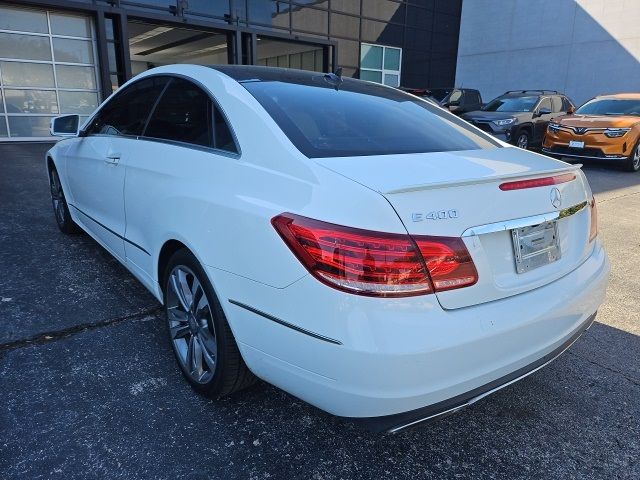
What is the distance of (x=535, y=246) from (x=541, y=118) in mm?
12012

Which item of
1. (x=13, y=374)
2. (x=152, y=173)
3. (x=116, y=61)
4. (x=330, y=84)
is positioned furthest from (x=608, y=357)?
(x=116, y=61)

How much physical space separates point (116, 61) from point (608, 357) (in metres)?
14.0

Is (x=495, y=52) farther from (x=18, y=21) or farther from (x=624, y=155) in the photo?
Result: (x=18, y=21)

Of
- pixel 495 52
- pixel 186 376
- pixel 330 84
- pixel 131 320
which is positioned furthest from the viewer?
pixel 495 52

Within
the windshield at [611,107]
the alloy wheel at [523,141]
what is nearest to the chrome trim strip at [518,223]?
the alloy wheel at [523,141]

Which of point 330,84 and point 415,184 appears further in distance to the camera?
point 330,84

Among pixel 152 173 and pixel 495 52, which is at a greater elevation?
pixel 495 52

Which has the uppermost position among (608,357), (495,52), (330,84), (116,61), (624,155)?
(495,52)

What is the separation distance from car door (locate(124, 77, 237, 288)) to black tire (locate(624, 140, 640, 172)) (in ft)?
34.3

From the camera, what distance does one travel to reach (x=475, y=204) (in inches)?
70.7

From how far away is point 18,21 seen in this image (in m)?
12.2

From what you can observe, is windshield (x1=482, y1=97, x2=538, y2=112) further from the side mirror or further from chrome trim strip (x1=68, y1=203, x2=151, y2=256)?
chrome trim strip (x1=68, y1=203, x2=151, y2=256)

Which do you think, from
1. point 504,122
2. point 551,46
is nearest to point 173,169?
point 504,122

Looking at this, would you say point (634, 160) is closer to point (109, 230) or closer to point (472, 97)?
point (472, 97)
